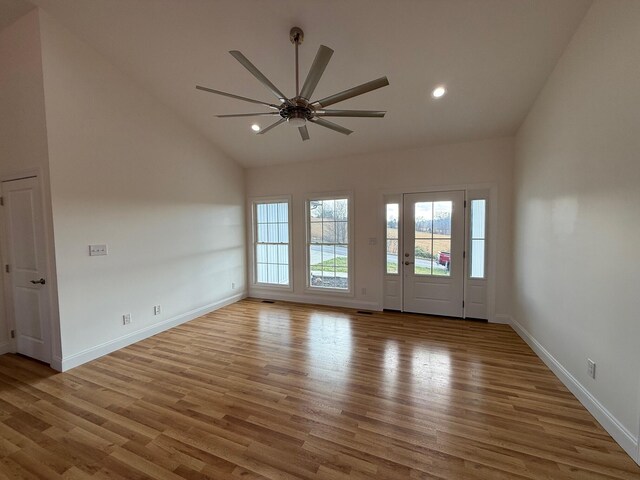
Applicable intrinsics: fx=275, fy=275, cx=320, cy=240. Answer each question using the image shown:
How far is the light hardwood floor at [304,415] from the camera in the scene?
1.73 m

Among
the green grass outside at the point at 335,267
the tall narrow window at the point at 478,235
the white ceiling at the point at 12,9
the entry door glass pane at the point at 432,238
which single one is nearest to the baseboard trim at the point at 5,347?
the white ceiling at the point at 12,9

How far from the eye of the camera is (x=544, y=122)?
3.10 m

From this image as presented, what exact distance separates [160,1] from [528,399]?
489 centimetres

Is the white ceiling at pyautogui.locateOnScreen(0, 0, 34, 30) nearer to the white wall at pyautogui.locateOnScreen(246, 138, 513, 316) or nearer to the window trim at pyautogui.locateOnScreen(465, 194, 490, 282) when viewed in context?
the white wall at pyautogui.locateOnScreen(246, 138, 513, 316)

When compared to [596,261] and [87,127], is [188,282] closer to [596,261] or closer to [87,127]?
[87,127]

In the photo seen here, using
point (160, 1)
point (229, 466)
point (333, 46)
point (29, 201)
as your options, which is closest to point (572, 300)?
point (229, 466)

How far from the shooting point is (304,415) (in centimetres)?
218

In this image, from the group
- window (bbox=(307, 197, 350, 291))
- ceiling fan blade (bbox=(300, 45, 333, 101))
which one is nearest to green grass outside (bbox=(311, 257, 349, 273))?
window (bbox=(307, 197, 350, 291))

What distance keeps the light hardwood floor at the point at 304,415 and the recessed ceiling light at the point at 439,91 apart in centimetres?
310

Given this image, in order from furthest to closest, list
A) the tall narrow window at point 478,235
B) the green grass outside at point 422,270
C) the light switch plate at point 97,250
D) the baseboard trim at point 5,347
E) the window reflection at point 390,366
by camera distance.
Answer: the green grass outside at point 422,270, the tall narrow window at point 478,235, the baseboard trim at point 5,347, the light switch plate at point 97,250, the window reflection at point 390,366

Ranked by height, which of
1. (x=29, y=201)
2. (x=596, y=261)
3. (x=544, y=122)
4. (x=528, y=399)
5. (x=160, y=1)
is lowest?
(x=528, y=399)

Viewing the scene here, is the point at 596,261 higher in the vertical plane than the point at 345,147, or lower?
lower

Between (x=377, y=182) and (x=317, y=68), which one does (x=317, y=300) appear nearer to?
(x=377, y=182)

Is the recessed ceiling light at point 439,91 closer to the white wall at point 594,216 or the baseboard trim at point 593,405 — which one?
the white wall at point 594,216
